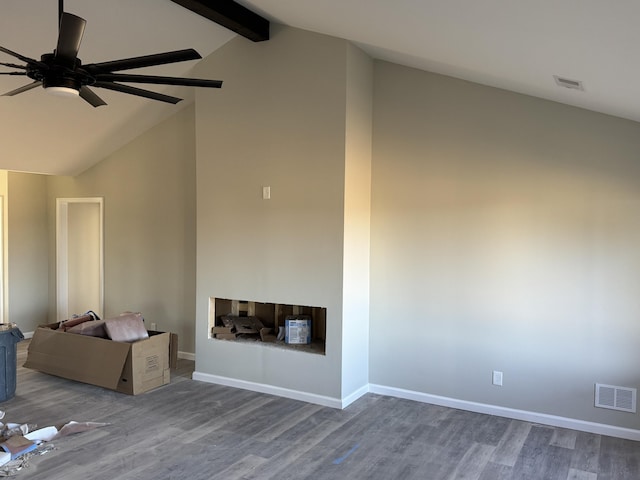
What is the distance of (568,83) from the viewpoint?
3164 millimetres

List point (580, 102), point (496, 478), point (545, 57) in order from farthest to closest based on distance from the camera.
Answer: point (580, 102) < point (496, 478) < point (545, 57)

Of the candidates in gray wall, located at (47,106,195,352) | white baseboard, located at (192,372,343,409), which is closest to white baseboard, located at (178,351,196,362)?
gray wall, located at (47,106,195,352)

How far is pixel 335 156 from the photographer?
14.2 feet

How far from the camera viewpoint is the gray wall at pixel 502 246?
376 cm

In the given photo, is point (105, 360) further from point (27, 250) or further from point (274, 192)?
point (27, 250)

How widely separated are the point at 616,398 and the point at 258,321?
10.4 ft

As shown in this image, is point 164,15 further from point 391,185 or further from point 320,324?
point 320,324

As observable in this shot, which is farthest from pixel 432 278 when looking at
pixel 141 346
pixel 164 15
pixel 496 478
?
pixel 164 15

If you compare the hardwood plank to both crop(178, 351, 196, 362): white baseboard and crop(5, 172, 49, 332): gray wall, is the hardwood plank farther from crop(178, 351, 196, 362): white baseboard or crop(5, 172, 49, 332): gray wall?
crop(5, 172, 49, 332): gray wall

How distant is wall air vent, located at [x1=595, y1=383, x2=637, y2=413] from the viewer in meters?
3.71

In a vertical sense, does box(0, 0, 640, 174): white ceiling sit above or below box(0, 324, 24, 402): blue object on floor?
above

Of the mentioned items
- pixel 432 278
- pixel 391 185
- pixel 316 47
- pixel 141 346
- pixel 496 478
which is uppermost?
pixel 316 47

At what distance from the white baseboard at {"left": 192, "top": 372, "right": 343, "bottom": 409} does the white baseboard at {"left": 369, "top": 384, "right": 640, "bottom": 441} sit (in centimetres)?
53

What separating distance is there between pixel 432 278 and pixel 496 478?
1.69 meters
